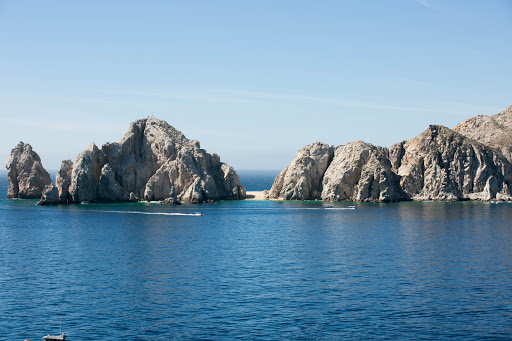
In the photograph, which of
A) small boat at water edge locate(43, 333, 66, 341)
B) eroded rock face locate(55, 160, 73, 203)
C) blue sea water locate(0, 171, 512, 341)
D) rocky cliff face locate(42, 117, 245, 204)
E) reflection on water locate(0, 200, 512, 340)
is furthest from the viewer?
eroded rock face locate(55, 160, 73, 203)

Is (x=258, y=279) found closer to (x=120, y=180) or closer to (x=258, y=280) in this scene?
(x=258, y=280)

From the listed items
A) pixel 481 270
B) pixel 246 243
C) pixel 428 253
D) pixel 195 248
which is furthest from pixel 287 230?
pixel 481 270

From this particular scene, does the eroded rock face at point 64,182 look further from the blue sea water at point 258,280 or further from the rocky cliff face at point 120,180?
the blue sea water at point 258,280

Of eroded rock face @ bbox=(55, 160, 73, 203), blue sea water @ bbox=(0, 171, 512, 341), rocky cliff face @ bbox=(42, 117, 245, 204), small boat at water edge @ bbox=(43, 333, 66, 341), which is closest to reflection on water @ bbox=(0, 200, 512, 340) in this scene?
blue sea water @ bbox=(0, 171, 512, 341)

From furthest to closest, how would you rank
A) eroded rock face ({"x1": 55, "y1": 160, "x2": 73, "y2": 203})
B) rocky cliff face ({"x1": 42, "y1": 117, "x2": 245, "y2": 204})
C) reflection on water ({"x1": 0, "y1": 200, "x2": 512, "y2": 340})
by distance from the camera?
eroded rock face ({"x1": 55, "y1": 160, "x2": 73, "y2": 203}) → rocky cliff face ({"x1": 42, "y1": 117, "x2": 245, "y2": 204}) → reflection on water ({"x1": 0, "y1": 200, "x2": 512, "y2": 340})

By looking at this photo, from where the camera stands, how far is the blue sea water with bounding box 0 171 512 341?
53.3 meters

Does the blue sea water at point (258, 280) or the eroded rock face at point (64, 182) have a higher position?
the eroded rock face at point (64, 182)

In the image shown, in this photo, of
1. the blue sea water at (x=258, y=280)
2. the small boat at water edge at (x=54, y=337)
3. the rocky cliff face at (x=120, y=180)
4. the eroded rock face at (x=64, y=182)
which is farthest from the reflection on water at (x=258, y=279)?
the eroded rock face at (x=64, y=182)

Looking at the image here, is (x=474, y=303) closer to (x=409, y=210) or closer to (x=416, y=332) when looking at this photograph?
(x=416, y=332)

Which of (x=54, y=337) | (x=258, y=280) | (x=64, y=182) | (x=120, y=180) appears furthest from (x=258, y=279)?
(x=120, y=180)

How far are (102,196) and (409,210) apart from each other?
3882 inches

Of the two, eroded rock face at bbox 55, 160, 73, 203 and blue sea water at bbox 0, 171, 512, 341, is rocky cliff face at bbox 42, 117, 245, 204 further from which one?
blue sea water at bbox 0, 171, 512, 341

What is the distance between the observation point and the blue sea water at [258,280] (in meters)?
53.3

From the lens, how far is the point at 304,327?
53.0m
